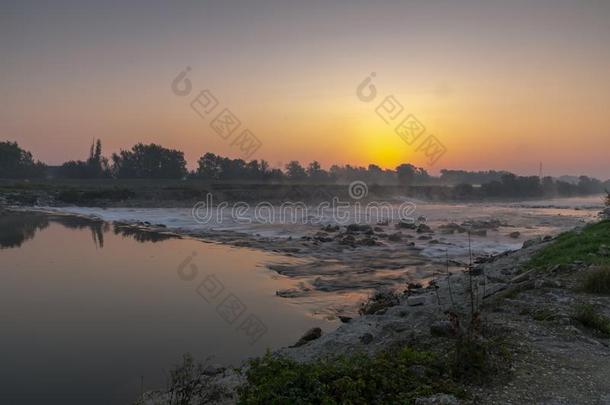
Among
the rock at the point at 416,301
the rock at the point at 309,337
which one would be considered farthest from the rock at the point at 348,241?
the rock at the point at 309,337

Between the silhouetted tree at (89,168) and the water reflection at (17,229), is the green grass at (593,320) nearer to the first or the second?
the water reflection at (17,229)

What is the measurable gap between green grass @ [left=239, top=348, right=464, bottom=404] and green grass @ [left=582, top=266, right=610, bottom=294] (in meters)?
5.33

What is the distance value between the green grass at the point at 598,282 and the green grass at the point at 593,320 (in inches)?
70.1

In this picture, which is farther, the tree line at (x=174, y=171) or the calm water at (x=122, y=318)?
the tree line at (x=174, y=171)

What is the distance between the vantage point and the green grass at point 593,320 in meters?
7.15

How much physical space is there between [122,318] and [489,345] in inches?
303

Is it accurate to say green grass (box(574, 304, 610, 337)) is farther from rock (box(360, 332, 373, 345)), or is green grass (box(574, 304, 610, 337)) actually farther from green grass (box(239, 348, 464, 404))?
rock (box(360, 332, 373, 345))

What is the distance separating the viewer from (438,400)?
491 cm

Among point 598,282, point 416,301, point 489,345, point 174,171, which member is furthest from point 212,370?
point 174,171

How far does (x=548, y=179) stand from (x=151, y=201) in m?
96.2

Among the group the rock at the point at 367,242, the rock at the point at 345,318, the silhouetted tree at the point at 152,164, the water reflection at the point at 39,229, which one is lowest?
the rock at the point at 345,318

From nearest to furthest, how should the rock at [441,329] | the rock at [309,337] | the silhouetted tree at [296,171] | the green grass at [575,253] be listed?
the rock at [441,329]
the rock at [309,337]
the green grass at [575,253]
the silhouetted tree at [296,171]

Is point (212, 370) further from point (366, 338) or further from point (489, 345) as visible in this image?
point (489, 345)

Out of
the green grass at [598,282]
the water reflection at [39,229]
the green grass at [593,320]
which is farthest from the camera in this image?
the water reflection at [39,229]
